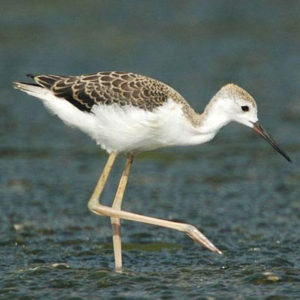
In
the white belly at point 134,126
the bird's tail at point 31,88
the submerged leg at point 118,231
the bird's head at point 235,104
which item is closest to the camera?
the white belly at point 134,126

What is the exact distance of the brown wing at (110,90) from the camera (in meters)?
10.8

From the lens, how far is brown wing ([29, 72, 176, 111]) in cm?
1081

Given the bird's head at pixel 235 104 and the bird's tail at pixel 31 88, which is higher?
the bird's tail at pixel 31 88

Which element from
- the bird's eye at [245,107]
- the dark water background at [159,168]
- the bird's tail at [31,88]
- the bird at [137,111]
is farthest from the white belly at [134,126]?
the dark water background at [159,168]

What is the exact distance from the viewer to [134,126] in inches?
425

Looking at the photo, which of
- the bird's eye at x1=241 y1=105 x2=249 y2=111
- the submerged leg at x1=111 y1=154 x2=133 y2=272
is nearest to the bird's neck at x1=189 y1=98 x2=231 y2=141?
the bird's eye at x1=241 y1=105 x2=249 y2=111

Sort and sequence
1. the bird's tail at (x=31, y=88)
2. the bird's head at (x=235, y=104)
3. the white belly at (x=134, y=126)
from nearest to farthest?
1. the white belly at (x=134, y=126)
2. the bird's head at (x=235, y=104)
3. the bird's tail at (x=31, y=88)

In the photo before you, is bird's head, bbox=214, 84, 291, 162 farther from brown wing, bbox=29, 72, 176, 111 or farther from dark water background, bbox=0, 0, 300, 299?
dark water background, bbox=0, 0, 300, 299

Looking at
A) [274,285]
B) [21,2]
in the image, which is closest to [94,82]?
[274,285]

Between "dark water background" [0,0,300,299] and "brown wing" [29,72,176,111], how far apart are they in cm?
207

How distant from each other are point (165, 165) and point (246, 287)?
639 centimetres

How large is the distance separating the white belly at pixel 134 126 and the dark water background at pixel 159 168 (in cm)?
160

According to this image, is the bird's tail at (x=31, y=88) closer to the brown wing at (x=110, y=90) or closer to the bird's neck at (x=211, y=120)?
the brown wing at (x=110, y=90)

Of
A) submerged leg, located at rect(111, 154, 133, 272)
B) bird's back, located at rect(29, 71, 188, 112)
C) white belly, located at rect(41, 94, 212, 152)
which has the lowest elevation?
submerged leg, located at rect(111, 154, 133, 272)
